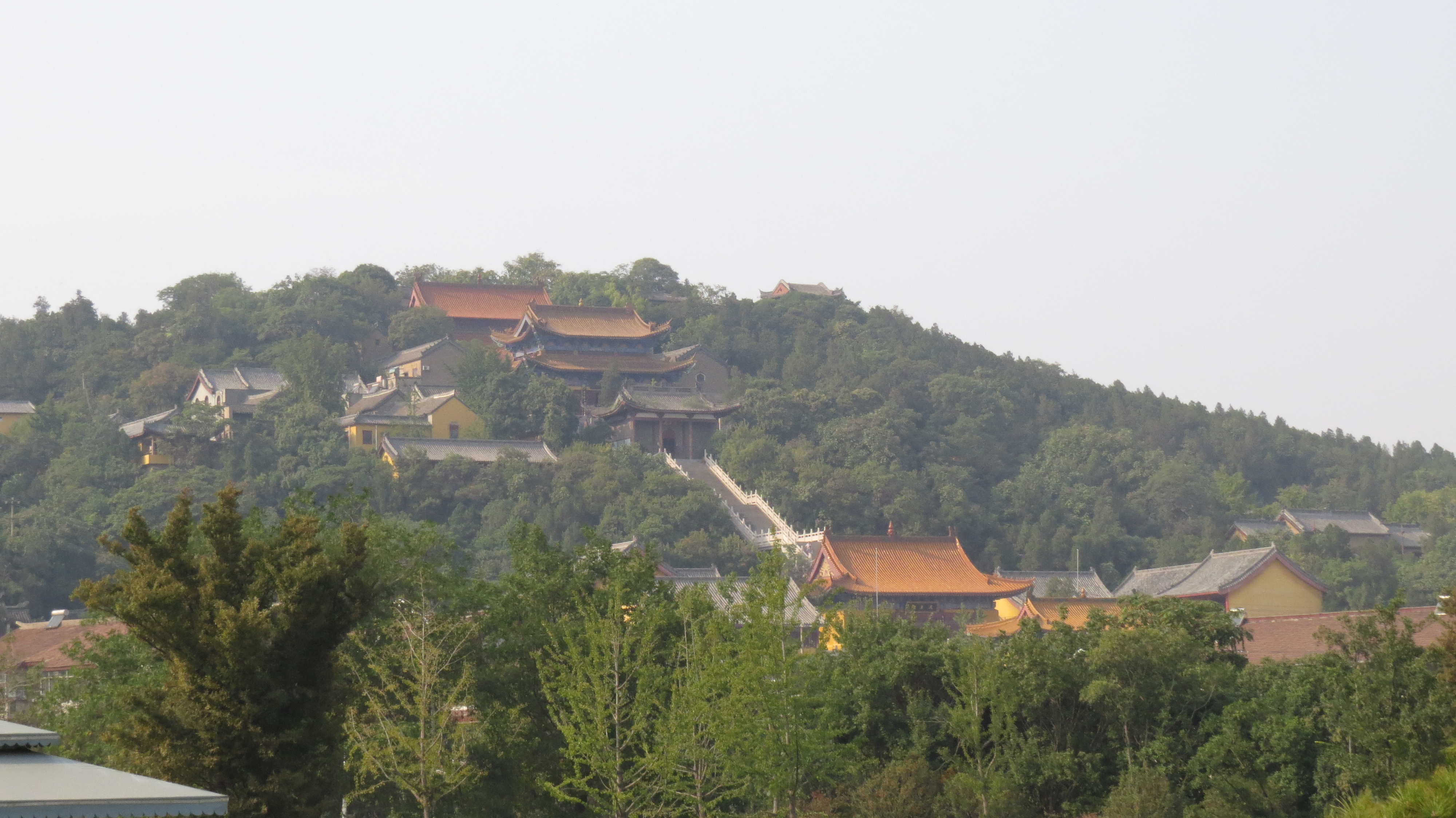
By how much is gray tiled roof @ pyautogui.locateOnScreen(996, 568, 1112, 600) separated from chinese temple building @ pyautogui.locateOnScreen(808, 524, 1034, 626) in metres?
1.93

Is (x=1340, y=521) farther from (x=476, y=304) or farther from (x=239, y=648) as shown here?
(x=239, y=648)

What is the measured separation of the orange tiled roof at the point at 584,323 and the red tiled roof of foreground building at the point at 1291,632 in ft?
128

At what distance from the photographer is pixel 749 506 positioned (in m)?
55.1

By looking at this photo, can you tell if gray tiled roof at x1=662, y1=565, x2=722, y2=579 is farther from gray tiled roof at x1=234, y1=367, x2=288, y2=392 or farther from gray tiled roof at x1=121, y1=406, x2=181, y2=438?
gray tiled roof at x1=234, y1=367, x2=288, y2=392

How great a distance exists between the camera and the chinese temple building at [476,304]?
72688 millimetres

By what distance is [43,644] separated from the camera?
3400cm

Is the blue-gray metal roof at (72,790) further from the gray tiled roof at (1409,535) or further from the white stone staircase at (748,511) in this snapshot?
the gray tiled roof at (1409,535)

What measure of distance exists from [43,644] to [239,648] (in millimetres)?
24108

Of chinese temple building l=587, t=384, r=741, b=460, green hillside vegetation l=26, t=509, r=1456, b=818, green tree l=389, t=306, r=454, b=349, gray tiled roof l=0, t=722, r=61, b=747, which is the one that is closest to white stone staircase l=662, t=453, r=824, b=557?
chinese temple building l=587, t=384, r=741, b=460

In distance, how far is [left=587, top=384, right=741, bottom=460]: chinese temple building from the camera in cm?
6191

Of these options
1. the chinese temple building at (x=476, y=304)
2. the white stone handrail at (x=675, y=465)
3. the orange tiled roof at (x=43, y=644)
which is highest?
the chinese temple building at (x=476, y=304)

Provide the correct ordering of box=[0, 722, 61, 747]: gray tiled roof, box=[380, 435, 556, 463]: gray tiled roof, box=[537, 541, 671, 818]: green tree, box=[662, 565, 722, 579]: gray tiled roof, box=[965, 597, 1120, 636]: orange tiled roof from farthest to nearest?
1. box=[380, 435, 556, 463]: gray tiled roof
2. box=[662, 565, 722, 579]: gray tiled roof
3. box=[965, 597, 1120, 636]: orange tiled roof
4. box=[537, 541, 671, 818]: green tree
5. box=[0, 722, 61, 747]: gray tiled roof

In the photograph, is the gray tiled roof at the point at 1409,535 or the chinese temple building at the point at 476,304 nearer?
the gray tiled roof at the point at 1409,535

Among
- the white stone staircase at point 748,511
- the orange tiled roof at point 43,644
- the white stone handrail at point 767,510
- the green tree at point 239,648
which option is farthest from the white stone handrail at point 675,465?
the green tree at point 239,648
